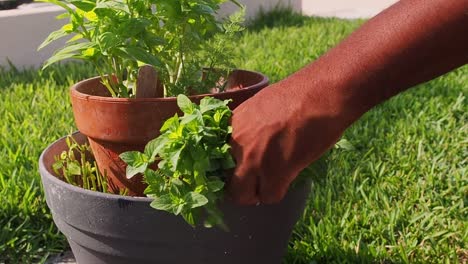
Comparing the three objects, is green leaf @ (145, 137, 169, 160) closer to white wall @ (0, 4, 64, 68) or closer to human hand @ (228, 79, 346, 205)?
human hand @ (228, 79, 346, 205)

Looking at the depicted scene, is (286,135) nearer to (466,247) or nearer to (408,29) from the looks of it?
(408,29)

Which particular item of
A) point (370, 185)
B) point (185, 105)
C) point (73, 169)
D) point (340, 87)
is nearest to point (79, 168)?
point (73, 169)

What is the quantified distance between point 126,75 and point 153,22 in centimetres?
26

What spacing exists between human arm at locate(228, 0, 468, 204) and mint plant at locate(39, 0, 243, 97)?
37 centimetres

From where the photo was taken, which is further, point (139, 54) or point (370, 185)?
point (370, 185)

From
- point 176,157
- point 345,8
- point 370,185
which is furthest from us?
point 345,8

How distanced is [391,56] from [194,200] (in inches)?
18.1

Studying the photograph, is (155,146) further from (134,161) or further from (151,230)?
(151,230)

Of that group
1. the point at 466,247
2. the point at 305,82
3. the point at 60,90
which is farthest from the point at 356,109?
the point at 60,90

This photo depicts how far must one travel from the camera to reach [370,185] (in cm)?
243

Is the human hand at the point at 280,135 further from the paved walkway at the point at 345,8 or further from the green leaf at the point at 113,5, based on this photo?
the paved walkway at the point at 345,8

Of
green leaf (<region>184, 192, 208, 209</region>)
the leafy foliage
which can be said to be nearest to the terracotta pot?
the leafy foliage

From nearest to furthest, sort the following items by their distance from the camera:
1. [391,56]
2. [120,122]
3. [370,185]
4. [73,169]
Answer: [391,56] < [120,122] < [73,169] < [370,185]

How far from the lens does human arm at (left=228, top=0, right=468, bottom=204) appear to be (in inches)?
41.7
